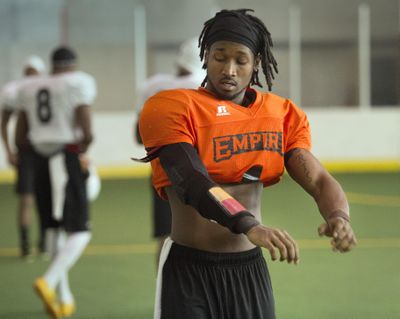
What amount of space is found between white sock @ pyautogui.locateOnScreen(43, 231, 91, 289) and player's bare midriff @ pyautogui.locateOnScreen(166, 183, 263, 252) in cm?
309

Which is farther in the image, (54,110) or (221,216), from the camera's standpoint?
(54,110)

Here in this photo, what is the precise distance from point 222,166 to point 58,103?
4.09 metres

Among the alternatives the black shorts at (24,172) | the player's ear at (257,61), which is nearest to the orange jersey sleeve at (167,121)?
the player's ear at (257,61)

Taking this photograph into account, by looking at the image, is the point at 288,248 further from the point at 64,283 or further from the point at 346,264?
the point at 346,264

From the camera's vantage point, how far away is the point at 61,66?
761cm

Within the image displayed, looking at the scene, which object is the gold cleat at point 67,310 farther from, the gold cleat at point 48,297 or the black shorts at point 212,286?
the black shorts at point 212,286

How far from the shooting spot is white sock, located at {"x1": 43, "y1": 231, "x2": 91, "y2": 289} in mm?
6664

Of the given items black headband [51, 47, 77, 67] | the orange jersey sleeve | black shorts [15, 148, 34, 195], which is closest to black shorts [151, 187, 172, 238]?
black headband [51, 47, 77, 67]

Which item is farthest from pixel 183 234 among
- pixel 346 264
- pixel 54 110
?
pixel 346 264

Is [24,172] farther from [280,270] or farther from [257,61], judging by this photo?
[257,61]

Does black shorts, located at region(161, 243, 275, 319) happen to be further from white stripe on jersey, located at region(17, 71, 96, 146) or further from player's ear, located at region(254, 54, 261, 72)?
white stripe on jersey, located at region(17, 71, 96, 146)

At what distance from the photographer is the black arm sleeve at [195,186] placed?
3.21m

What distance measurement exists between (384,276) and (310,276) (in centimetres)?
63

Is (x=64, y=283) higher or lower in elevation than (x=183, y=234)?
lower
